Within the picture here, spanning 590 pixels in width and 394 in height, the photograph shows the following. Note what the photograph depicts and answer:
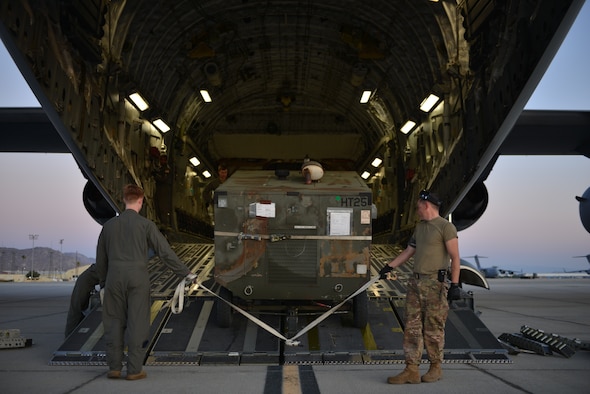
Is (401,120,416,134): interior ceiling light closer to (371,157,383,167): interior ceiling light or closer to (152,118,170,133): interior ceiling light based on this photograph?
(371,157,383,167): interior ceiling light

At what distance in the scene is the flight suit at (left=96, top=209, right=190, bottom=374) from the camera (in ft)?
18.3

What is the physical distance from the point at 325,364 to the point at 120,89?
6635mm

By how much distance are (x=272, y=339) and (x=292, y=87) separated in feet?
43.0

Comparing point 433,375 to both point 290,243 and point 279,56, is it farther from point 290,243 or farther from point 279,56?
point 279,56

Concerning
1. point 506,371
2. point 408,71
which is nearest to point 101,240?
point 506,371

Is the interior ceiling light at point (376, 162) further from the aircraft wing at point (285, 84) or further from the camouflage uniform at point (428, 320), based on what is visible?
the camouflage uniform at point (428, 320)

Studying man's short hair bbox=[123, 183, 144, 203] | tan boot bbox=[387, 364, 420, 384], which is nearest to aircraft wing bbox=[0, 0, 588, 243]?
man's short hair bbox=[123, 183, 144, 203]

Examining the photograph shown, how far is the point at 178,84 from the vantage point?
564 inches

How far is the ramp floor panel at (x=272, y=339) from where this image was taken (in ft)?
21.1

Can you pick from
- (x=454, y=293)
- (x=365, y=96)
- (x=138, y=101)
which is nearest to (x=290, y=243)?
(x=454, y=293)

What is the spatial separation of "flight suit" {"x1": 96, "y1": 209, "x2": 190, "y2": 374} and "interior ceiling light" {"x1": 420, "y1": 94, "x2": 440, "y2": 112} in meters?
7.00

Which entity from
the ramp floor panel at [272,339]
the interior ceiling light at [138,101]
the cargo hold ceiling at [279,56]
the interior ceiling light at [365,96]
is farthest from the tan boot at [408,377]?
the interior ceiling light at [365,96]

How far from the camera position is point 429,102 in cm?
1135

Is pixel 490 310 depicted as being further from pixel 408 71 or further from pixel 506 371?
pixel 506 371
